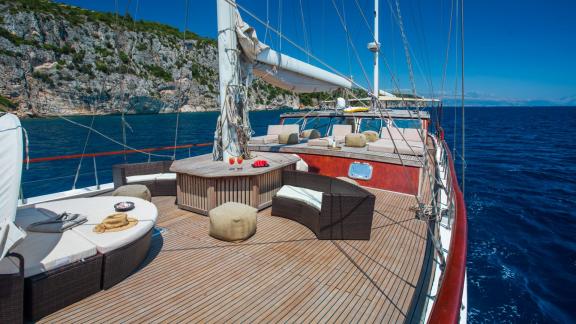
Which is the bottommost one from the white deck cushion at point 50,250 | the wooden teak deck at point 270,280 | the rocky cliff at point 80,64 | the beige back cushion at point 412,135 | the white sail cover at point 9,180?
the wooden teak deck at point 270,280

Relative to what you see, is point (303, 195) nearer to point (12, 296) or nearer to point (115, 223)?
point (115, 223)

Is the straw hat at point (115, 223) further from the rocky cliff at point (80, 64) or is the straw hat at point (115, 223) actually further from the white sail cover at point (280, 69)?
the rocky cliff at point (80, 64)

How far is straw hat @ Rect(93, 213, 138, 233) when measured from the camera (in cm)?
363

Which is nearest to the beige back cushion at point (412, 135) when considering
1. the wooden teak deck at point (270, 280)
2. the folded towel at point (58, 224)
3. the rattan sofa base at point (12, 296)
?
the wooden teak deck at point (270, 280)

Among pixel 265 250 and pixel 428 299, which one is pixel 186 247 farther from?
pixel 428 299

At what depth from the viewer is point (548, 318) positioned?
18.5ft

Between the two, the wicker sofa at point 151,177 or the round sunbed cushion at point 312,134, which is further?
the round sunbed cushion at point 312,134

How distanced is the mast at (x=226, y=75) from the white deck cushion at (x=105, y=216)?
7.72 ft

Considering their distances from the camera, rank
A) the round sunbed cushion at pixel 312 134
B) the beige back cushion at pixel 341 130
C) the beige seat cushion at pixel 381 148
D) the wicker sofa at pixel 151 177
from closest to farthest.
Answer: the wicker sofa at pixel 151 177 → the beige seat cushion at pixel 381 148 → the round sunbed cushion at pixel 312 134 → the beige back cushion at pixel 341 130

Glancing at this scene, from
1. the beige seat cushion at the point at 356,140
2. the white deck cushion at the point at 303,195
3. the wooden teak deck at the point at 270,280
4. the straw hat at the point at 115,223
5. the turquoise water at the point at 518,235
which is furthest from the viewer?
the beige seat cushion at the point at 356,140

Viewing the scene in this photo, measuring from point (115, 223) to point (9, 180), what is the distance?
1.27m

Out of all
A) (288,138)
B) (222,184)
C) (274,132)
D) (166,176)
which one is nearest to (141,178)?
(166,176)

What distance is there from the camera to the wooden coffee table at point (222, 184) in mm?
5793

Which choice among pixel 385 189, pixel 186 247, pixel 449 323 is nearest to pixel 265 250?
pixel 186 247
